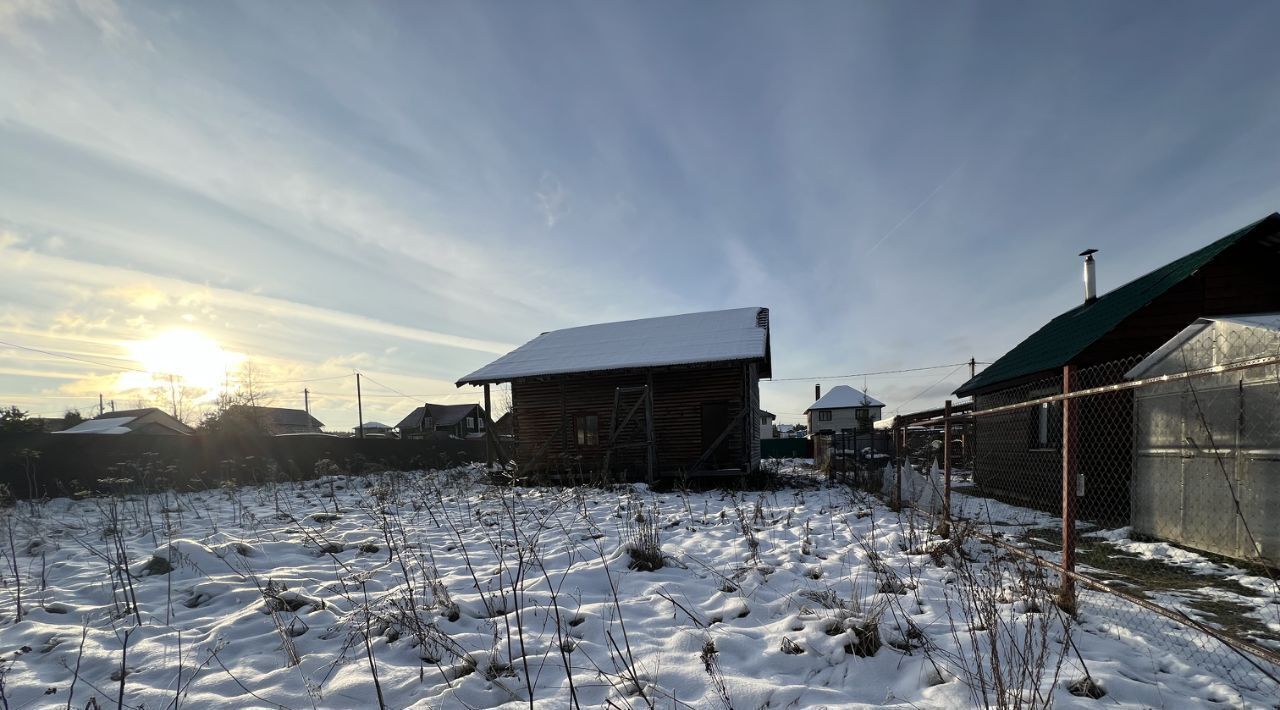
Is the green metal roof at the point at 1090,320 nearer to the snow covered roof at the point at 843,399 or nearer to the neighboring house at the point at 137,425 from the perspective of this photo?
the neighboring house at the point at 137,425

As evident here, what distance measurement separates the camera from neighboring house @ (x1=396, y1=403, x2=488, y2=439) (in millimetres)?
50281

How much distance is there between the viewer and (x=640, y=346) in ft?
48.5

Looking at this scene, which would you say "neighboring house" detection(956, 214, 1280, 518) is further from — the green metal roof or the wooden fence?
the wooden fence

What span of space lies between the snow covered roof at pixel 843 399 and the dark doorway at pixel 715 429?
36.7 meters

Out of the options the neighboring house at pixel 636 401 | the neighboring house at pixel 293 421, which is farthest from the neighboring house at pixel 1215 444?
the neighboring house at pixel 293 421

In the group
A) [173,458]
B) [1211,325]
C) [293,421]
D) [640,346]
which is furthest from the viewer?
[293,421]

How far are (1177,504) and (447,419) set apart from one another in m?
51.0

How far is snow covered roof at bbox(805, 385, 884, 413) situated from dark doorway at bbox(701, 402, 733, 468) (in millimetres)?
36688

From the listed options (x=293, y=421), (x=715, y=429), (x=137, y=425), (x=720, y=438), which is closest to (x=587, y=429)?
(x=715, y=429)

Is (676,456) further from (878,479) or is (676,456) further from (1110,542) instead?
(1110,542)

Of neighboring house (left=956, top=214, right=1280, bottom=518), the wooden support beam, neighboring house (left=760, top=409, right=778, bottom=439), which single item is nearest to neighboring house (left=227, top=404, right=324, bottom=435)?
neighboring house (left=760, top=409, right=778, bottom=439)

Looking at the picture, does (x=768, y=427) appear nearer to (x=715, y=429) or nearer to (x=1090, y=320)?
(x=715, y=429)

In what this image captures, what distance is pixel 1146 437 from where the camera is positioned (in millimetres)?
6848

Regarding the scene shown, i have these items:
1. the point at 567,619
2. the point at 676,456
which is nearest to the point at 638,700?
the point at 567,619
